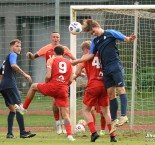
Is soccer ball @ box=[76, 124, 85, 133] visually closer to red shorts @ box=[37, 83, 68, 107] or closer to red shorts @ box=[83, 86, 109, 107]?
red shorts @ box=[37, 83, 68, 107]

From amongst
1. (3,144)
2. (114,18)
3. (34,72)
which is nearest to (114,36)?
(3,144)

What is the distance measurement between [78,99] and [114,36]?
452 centimetres

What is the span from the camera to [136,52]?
16.9 m

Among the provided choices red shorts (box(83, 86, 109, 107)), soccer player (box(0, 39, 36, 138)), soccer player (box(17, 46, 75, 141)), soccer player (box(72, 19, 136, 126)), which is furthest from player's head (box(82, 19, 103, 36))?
soccer player (box(0, 39, 36, 138))

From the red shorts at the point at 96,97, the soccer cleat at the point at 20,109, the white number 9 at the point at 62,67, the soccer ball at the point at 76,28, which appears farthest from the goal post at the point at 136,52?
the red shorts at the point at 96,97

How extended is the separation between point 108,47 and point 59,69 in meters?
1.17

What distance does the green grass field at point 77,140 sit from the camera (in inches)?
507

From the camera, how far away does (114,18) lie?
17156mm

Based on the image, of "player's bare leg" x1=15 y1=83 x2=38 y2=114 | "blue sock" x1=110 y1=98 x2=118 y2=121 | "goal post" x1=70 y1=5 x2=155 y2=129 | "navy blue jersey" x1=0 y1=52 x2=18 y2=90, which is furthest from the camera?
"goal post" x1=70 y1=5 x2=155 y2=129

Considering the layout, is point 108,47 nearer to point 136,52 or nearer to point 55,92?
point 55,92

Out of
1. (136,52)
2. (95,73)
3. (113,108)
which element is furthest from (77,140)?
(136,52)

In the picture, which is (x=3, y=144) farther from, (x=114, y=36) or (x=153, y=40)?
(x=153, y=40)

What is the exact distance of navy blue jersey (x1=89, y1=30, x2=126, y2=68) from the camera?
1313 centimetres

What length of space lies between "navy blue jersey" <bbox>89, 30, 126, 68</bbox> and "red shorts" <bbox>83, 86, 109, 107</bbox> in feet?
1.81
